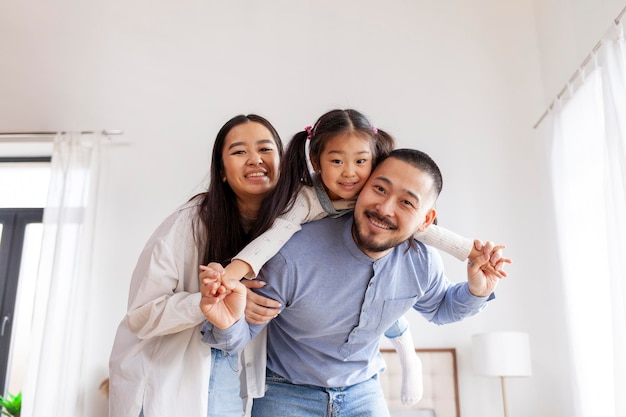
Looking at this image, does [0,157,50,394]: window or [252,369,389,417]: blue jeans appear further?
[0,157,50,394]: window

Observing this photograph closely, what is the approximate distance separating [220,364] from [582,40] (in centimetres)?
269

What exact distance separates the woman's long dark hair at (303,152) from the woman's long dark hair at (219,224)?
93 mm

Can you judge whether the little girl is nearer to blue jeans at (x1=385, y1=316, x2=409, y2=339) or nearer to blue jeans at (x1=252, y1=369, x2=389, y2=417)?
blue jeans at (x1=252, y1=369, x2=389, y2=417)

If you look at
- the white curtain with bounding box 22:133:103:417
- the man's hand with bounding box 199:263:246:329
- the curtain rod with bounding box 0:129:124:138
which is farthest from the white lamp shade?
the curtain rod with bounding box 0:129:124:138

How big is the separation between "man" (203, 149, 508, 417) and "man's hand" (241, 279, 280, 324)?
0.03m

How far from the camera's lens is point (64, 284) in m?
3.67

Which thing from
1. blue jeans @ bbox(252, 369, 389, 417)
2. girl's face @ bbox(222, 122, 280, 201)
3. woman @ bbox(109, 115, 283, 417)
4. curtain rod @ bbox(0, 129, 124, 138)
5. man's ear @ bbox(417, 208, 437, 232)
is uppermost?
curtain rod @ bbox(0, 129, 124, 138)

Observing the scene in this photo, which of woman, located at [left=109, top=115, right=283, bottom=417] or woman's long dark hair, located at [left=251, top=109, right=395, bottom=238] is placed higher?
woman's long dark hair, located at [left=251, top=109, right=395, bottom=238]

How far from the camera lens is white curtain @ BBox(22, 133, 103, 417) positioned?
11.4 ft

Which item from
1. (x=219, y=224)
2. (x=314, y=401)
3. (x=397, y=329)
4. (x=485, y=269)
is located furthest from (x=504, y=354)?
(x=219, y=224)

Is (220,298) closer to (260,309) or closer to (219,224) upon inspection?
(260,309)

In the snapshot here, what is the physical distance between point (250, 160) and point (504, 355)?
208cm

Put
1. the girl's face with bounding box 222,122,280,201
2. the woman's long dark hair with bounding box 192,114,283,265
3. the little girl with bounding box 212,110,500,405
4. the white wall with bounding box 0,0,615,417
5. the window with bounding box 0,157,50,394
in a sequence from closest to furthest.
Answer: the little girl with bounding box 212,110,500,405, the woman's long dark hair with bounding box 192,114,283,265, the girl's face with bounding box 222,122,280,201, the white wall with bounding box 0,0,615,417, the window with bounding box 0,157,50,394

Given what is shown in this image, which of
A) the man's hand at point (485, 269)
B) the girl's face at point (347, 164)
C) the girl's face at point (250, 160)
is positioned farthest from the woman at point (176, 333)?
the man's hand at point (485, 269)
